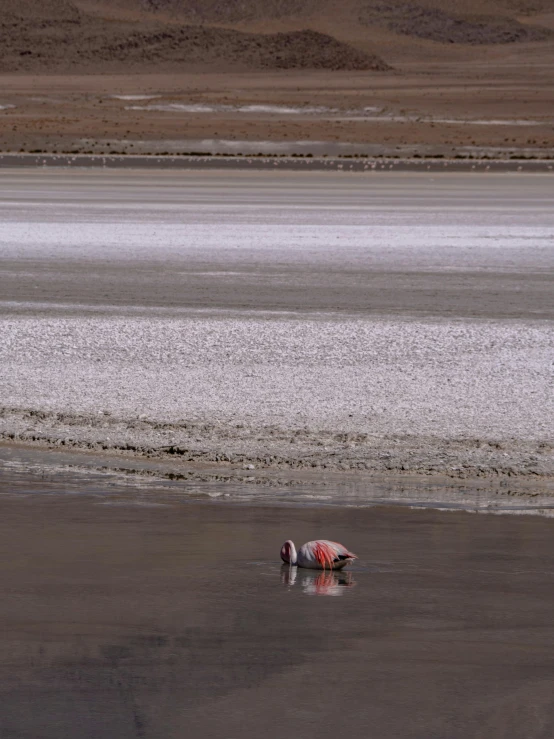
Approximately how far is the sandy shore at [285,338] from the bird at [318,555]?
6.44 ft

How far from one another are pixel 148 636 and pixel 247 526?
168cm

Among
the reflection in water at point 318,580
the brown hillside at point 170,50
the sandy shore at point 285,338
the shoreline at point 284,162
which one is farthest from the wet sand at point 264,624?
the brown hillside at point 170,50

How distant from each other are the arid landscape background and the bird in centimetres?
4883

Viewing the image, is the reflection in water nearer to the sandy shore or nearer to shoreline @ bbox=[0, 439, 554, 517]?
shoreline @ bbox=[0, 439, 554, 517]

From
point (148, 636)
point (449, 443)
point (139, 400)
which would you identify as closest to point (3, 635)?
point (148, 636)

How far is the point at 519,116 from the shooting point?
259 feet

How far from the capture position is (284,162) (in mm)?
49188

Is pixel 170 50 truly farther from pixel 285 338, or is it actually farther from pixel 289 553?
pixel 289 553

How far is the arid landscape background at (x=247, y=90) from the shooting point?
201 ft

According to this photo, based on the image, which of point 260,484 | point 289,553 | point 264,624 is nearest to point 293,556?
point 289,553

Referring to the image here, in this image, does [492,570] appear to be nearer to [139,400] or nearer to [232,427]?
[232,427]

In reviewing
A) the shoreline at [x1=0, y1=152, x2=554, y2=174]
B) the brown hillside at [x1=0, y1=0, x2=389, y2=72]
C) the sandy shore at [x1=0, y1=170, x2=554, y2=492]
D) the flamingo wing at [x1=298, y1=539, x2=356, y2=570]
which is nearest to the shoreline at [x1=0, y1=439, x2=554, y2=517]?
the sandy shore at [x1=0, y1=170, x2=554, y2=492]

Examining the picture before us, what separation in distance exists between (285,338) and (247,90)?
323 feet

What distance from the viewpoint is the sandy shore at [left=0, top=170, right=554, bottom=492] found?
890 cm
